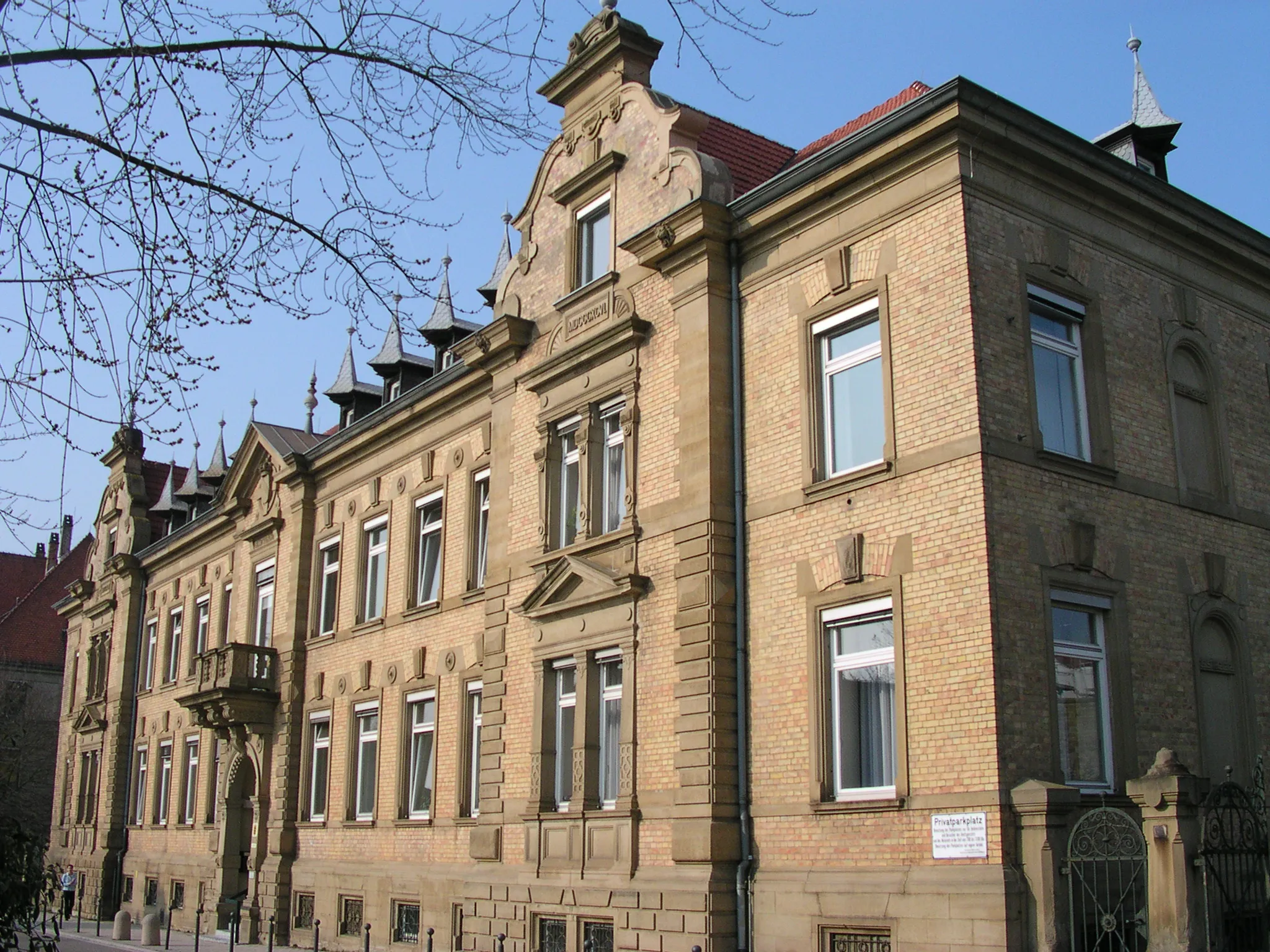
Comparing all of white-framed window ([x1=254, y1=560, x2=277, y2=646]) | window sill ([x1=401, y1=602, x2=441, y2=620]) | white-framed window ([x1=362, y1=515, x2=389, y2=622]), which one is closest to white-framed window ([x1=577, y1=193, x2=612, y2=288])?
window sill ([x1=401, y1=602, x2=441, y2=620])

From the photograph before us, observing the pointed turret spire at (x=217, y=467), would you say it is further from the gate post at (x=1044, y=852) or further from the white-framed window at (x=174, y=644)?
the gate post at (x=1044, y=852)

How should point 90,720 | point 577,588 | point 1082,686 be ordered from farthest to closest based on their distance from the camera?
point 90,720 < point 577,588 < point 1082,686

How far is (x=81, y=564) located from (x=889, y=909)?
190 feet

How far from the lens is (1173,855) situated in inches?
436

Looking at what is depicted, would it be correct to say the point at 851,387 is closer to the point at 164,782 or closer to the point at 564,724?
the point at 564,724

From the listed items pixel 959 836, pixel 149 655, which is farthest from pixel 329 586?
pixel 959 836

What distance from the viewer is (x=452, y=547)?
23.4 metres

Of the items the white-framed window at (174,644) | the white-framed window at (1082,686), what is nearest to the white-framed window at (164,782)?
the white-framed window at (174,644)

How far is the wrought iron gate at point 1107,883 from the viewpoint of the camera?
1166 cm

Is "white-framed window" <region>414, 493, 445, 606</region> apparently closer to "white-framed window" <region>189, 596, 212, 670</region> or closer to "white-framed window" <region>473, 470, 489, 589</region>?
"white-framed window" <region>473, 470, 489, 589</region>

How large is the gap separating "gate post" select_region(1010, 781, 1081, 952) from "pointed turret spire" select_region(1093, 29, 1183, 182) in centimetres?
948

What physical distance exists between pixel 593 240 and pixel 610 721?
7.19 meters

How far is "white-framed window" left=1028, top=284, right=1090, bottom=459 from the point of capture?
14.8 m

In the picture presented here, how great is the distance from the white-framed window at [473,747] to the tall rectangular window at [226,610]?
498 inches
